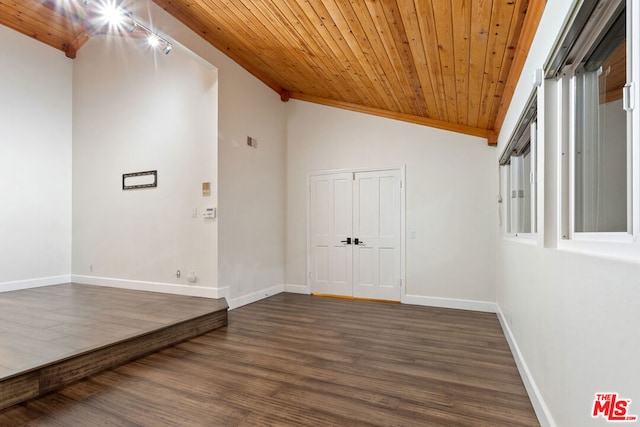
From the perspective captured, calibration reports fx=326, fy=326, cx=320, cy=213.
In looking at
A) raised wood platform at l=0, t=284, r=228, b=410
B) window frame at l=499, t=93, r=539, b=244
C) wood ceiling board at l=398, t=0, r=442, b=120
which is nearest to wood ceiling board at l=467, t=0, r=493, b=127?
wood ceiling board at l=398, t=0, r=442, b=120

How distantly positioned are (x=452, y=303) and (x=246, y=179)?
11.8 feet

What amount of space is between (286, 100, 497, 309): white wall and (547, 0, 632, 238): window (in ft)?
9.74

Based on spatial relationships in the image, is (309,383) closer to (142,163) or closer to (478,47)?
(478,47)

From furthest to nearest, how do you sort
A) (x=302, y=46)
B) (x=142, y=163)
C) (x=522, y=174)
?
(x=142, y=163) < (x=302, y=46) < (x=522, y=174)

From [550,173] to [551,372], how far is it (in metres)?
1.16

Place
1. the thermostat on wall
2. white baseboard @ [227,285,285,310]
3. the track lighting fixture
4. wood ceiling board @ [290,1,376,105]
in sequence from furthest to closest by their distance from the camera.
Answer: white baseboard @ [227,285,285,310], the thermostat on wall, the track lighting fixture, wood ceiling board @ [290,1,376,105]

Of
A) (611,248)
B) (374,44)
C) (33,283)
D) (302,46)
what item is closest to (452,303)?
(374,44)

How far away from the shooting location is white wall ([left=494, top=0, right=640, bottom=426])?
42.4 inches

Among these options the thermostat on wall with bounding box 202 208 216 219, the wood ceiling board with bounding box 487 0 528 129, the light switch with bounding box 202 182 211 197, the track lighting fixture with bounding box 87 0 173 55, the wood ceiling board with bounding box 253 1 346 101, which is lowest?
the thermostat on wall with bounding box 202 208 216 219

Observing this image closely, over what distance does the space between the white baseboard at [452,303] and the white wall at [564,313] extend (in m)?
1.86

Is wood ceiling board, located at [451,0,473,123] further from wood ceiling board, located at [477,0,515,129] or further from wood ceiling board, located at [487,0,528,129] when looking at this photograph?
wood ceiling board, located at [487,0,528,129]

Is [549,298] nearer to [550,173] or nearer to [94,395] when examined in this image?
[550,173]

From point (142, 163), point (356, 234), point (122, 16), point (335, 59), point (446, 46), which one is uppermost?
point (122, 16)

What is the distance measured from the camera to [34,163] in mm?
5352
